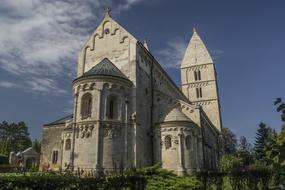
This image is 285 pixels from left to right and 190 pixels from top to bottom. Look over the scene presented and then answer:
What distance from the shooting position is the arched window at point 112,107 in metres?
23.7

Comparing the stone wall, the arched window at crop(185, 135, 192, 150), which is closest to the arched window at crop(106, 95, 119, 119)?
Result: the arched window at crop(185, 135, 192, 150)

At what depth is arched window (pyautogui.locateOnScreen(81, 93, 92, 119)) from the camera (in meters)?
23.5

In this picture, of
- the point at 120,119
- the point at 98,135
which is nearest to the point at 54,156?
the point at 98,135

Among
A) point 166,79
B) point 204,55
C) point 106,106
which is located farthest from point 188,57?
point 106,106

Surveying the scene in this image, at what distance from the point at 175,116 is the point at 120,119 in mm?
6171

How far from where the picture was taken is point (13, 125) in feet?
257

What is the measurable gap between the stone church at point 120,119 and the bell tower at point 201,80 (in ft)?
74.4

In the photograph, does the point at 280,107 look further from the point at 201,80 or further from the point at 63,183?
the point at 201,80

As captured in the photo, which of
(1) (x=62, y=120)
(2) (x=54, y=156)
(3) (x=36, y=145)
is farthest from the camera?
(3) (x=36, y=145)

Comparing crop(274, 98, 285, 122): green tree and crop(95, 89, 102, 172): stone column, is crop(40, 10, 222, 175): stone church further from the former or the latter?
crop(274, 98, 285, 122): green tree

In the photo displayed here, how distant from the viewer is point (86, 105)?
23.9 m

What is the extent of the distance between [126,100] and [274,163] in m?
21.1

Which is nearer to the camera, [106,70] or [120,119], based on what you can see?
[120,119]

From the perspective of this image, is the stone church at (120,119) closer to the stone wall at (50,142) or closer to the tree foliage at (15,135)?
the stone wall at (50,142)
